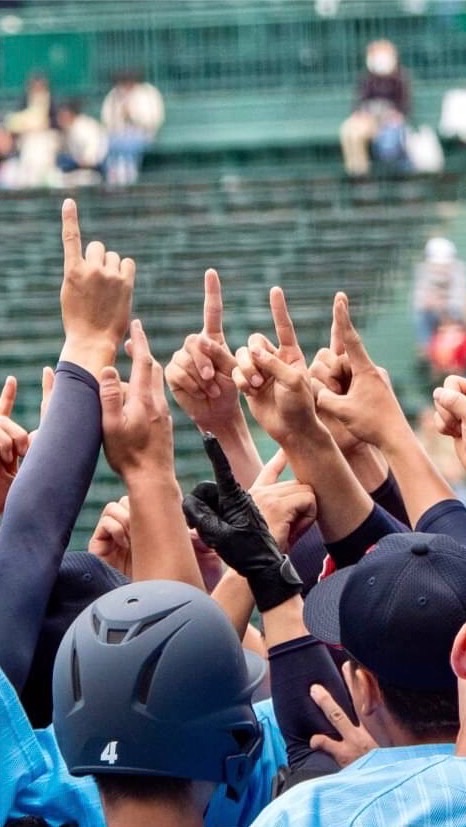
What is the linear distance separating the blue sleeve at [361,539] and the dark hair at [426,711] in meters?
0.61

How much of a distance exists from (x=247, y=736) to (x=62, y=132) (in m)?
13.2

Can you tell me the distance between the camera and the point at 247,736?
2.13 metres

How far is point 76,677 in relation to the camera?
6.77 ft

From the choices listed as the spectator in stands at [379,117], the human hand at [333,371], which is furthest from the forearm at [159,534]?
the spectator in stands at [379,117]

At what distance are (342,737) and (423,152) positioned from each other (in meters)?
12.5

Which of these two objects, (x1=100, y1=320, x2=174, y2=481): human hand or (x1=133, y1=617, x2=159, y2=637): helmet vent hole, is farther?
(x1=100, y1=320, x2=174, y2=481): human hand

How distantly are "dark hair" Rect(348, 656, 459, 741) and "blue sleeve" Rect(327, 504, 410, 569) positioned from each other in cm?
61

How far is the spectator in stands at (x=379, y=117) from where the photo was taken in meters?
14.4

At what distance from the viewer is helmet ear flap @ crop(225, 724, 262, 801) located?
2.09m

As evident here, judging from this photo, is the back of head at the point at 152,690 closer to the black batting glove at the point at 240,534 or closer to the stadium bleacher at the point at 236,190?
the black batting glove at the point at 240,534

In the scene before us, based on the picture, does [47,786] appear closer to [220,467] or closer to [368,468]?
[220,467]

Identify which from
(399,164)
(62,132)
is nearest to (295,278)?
(399,164)

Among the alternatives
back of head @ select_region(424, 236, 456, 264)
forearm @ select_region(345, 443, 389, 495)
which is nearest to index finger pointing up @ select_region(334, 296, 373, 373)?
forearm @ select_region(345, 443, 389, 495)

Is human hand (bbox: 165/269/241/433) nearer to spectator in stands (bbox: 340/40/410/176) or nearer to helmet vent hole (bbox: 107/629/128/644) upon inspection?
helmet vent hole (bbox: 107/629/128/644)
